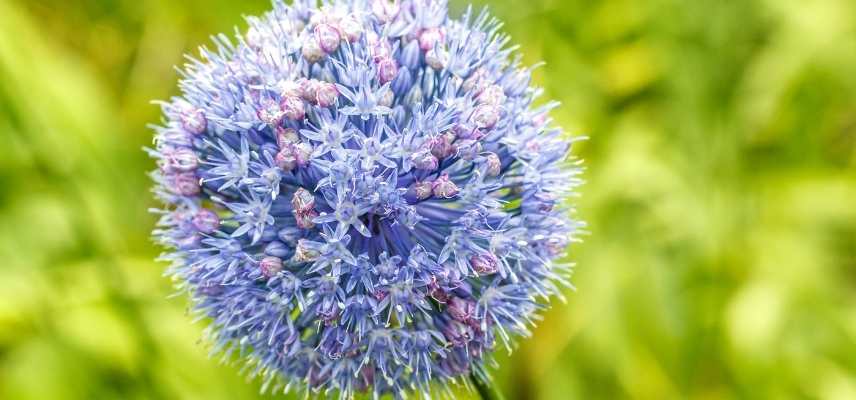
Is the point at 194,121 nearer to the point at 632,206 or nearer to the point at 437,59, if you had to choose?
the point at 437,59

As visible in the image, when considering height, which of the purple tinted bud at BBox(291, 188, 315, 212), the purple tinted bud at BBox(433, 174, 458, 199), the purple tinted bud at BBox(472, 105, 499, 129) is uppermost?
the purple tinted bud at BBox(472, 105, 499, 129)

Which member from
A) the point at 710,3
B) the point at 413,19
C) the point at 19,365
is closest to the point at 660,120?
the point at 710,3

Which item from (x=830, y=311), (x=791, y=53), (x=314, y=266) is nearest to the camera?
(x=314, y=266)

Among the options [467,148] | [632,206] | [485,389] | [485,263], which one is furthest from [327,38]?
[632,206]

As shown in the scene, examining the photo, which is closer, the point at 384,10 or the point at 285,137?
the point at 285,137

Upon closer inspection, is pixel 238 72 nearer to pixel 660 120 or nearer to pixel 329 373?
pixel 329 373

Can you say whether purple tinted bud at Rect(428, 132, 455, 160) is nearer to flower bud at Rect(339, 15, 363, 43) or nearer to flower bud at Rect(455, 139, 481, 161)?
flower bud at Rect(455, 139, 481, 161)

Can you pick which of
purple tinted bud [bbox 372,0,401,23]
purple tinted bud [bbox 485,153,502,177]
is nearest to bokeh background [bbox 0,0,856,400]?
purple tinted bud [bbox 372,0,401,23]
